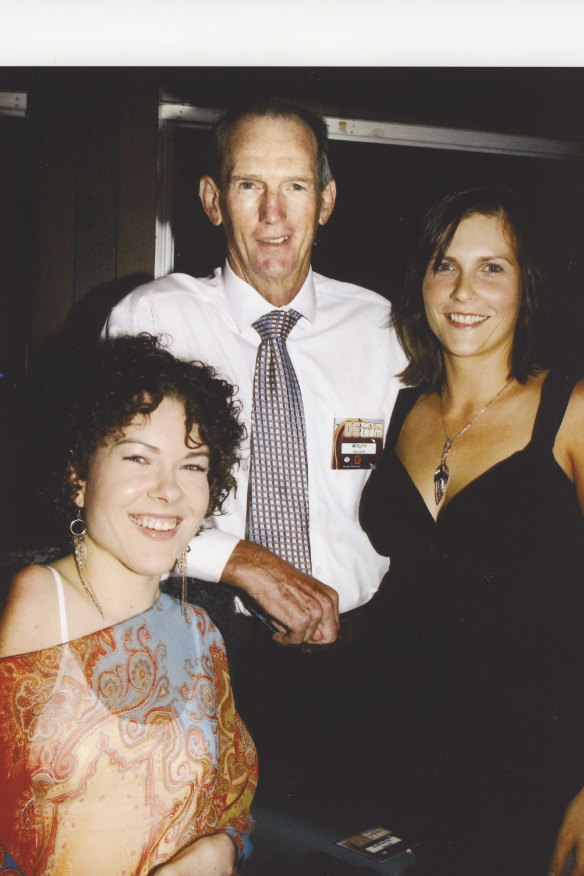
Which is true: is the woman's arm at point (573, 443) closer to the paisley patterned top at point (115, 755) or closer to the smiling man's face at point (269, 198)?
the smiling man's face at point (269, 198)

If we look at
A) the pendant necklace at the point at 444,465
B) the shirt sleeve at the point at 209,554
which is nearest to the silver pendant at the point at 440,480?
the pendant necklace at the point at 444,465

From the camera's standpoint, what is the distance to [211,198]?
1485 mm

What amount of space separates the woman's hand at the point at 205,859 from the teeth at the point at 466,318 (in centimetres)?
119

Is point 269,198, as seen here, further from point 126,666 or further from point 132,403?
point 126,666

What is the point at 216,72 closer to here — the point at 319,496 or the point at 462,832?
the point at 319,496

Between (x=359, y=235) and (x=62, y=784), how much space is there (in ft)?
4.23

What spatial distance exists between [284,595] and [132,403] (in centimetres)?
55

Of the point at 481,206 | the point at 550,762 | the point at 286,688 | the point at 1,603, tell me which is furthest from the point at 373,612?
the point at 481,206

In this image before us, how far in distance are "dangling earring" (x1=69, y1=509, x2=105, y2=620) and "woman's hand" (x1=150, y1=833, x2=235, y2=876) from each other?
451 mm

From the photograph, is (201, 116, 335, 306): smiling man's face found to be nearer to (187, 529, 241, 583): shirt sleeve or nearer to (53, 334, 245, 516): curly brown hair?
(53, 334, 245, 516): curly brown hair

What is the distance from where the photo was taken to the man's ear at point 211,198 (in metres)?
1.48

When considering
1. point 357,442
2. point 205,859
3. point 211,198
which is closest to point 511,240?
point 357,442

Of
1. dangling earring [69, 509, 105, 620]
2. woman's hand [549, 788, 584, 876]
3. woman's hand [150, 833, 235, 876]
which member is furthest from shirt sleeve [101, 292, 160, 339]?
woman's hand [549, 788, 584, 876]

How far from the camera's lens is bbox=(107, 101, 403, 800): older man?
1441 millimetres
